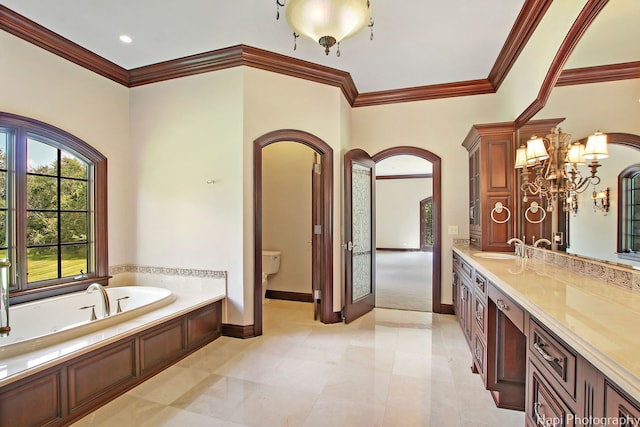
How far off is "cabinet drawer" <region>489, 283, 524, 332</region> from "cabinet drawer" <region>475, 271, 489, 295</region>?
0.44ft

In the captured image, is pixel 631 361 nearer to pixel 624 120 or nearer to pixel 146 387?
pixel 624 120

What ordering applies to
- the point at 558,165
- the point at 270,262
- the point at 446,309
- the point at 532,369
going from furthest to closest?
the point at 270,262
the point at 446,309
the point at 558,165
the point at 532,369

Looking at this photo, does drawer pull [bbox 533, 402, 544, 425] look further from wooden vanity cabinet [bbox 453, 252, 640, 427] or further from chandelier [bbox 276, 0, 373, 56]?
chandelier [bbox 276, 0, 373, 56]

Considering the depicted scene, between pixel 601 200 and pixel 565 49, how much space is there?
3.71ft

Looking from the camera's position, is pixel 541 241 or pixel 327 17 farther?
pixel 541 241

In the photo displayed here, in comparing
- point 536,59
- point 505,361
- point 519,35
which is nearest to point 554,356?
point 505,361

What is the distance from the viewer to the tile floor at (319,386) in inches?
75.7

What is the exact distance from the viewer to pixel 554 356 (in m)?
1.20

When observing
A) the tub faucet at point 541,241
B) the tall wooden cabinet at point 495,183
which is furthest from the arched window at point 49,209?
the tub faucet at point 541,241

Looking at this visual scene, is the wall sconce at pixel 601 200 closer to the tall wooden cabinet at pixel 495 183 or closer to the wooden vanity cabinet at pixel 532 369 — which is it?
the wooden vanity cabinet at pixel 532 369

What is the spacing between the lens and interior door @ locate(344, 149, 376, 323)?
3.64 meters

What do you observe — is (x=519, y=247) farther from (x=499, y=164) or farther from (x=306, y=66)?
(x=306, y=66)

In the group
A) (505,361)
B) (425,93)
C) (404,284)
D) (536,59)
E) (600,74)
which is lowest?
(404,284)

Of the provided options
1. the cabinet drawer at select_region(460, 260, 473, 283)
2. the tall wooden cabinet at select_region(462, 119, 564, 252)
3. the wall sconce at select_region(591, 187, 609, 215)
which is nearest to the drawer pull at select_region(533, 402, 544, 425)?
the wall sconce at select_region(591, 187, 609, 215)
